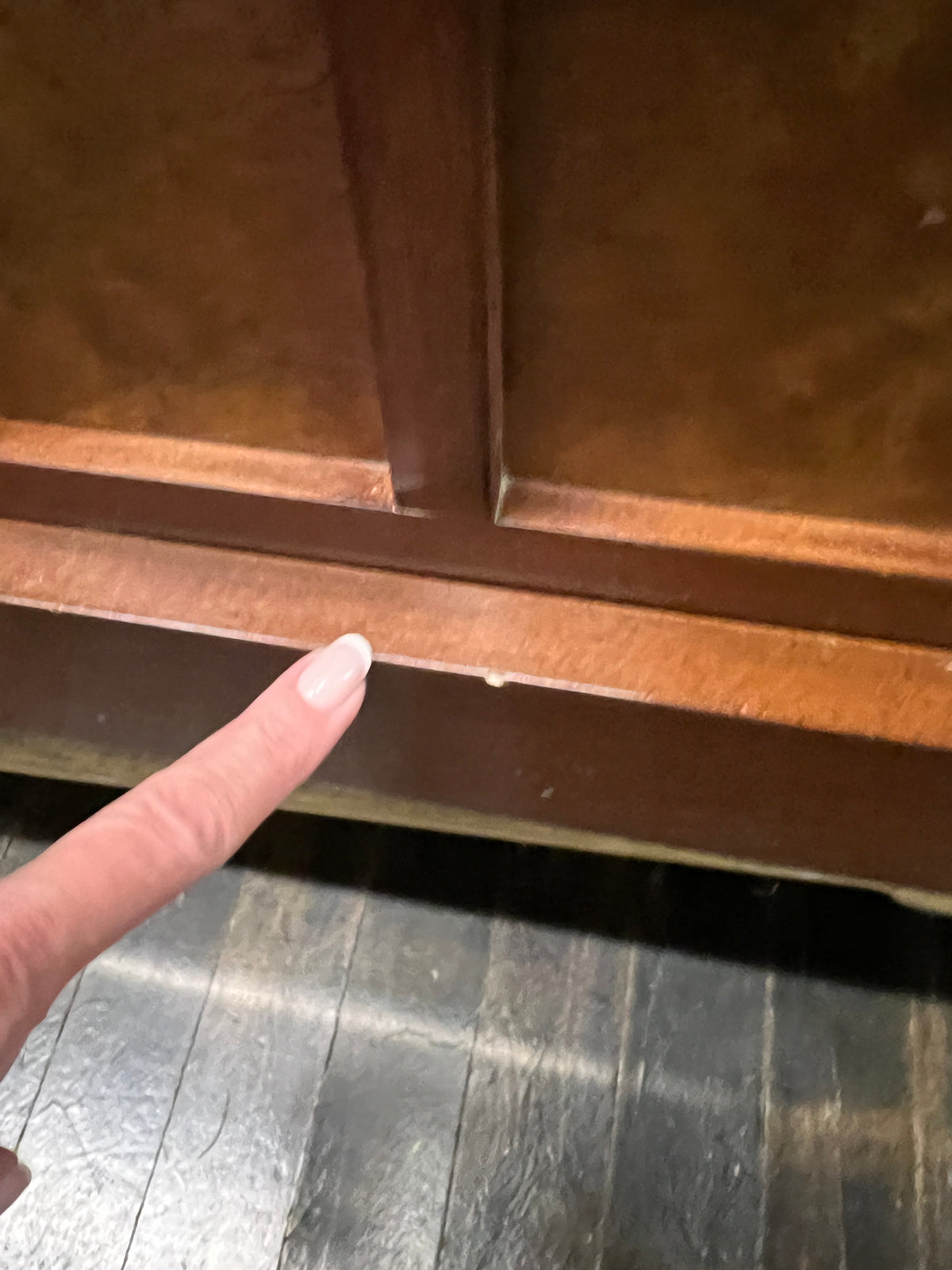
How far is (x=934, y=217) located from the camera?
0.31m

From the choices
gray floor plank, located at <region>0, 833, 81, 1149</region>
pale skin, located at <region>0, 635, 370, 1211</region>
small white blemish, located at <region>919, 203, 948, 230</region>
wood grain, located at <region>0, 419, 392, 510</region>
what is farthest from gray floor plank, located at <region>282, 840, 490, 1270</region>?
small white blemish, located at <region>919, 203, 948, 230</region>

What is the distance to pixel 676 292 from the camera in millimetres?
359

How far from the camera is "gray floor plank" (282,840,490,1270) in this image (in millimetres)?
695

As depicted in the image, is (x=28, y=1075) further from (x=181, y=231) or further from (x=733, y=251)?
(x=733, y=251)

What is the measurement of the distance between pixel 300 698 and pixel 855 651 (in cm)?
31

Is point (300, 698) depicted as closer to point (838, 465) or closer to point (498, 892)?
point (838, 465)

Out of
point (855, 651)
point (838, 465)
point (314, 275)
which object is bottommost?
point (855, 651)

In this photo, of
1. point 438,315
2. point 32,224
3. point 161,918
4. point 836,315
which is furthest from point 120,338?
point 161,918

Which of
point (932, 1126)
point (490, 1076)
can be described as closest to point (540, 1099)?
point (490, 1076)

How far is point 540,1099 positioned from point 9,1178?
1.45ft

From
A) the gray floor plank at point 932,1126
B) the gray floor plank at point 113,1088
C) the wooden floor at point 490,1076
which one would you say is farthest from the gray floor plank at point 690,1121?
the gray floor plank at point 113,1088

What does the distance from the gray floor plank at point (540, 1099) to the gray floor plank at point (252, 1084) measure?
0.13 metres

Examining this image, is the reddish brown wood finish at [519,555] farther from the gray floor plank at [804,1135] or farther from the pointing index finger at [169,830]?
the gray floor plank at [804,1135]

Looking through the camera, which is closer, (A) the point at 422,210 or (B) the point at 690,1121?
(A) the point at 422,210
